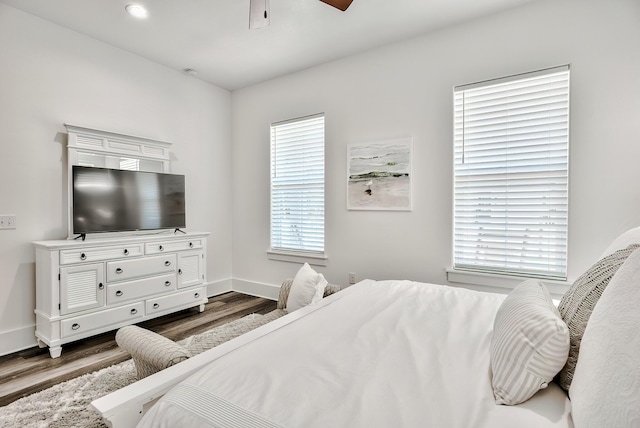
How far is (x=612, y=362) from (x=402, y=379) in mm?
544

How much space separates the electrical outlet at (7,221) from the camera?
8.90 feet

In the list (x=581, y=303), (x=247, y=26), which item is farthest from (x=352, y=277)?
(x=247, y=26)

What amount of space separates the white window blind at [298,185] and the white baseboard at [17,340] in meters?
2.47

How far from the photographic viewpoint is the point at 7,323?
2.75m

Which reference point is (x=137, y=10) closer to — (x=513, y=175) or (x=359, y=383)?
(x=359, y=383)

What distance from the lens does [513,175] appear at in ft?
8.84

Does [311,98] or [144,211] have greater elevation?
[311,98]

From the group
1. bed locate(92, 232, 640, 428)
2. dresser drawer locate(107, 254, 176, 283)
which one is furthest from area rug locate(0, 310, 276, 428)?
dresser drawer locate(107, 254, 176, 283)

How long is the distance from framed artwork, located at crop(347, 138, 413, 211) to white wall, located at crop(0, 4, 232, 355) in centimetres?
232

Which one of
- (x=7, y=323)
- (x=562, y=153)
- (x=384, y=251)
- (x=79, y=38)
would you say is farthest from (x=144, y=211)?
(x=562, y=153)

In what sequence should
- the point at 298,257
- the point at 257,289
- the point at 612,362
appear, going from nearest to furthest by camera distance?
the point at 612,362, the point at 298,257, the point at 257,289

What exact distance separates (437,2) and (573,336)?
8.71 feet

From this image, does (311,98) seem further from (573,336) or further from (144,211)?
(573,336)

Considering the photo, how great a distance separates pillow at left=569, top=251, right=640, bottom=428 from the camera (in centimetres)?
62
